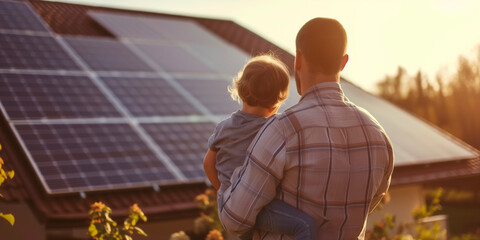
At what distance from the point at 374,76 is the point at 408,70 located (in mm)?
5496

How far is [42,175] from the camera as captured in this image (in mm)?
7766

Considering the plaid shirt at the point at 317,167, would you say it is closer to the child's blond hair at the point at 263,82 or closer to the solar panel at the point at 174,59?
the child's blond hair at the point at 263,82

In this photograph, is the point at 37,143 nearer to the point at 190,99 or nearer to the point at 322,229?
the point at 190,99

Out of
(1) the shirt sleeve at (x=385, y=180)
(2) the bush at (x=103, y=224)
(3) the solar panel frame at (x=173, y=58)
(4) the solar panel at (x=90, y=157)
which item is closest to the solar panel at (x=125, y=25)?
(3) the solar panel frame at (x=173, y=58)

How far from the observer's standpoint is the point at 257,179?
2908 mm

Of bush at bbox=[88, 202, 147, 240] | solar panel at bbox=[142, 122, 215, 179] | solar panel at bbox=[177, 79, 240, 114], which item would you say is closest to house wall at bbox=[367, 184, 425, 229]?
solar panel at bbox=[177, 79, 240, 114]

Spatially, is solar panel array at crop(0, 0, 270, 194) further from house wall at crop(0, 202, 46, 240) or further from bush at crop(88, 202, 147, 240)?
bush at crop(88, 202, 147, 240)

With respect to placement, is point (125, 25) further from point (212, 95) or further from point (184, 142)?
point (184, 142)

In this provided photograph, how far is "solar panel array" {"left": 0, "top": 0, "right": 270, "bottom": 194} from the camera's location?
8.39 m

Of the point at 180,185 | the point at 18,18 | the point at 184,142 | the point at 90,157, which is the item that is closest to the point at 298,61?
the point at 90,157

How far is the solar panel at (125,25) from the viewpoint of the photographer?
45.1 ft

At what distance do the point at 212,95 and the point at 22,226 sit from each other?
170 inches

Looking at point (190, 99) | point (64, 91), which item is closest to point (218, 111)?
point (190, 99)

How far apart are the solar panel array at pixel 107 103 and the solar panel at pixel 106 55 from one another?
0.07 ft
